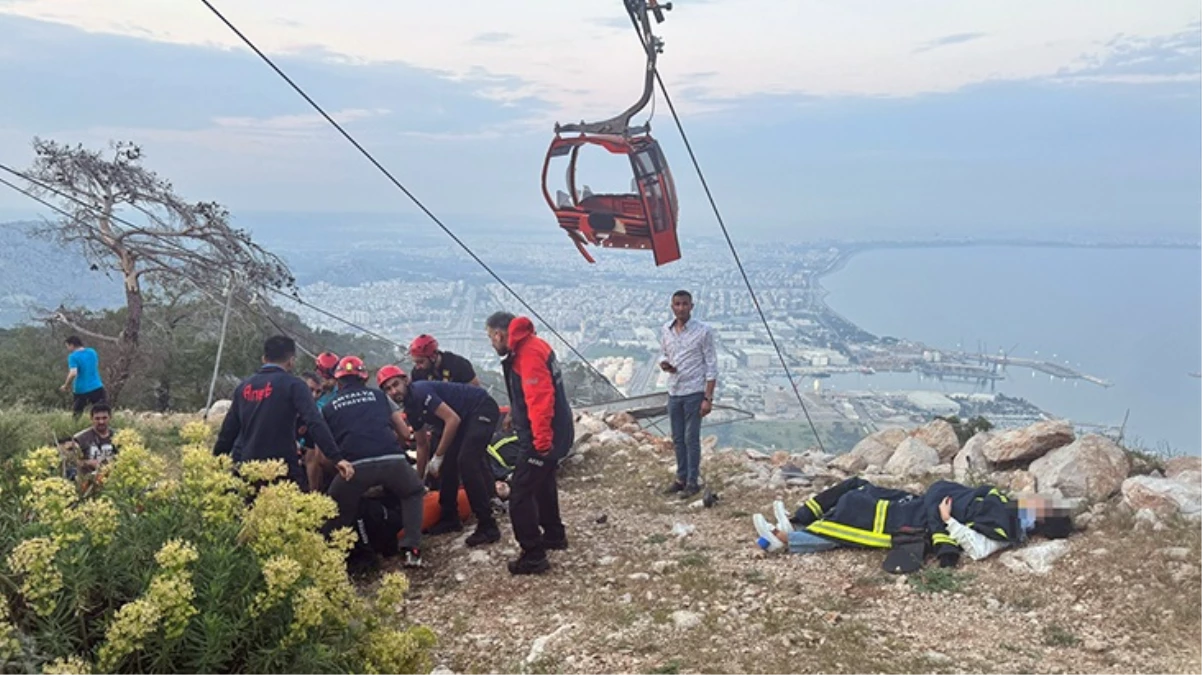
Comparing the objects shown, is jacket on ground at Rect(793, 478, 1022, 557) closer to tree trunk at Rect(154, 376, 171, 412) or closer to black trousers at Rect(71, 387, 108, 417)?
black trousers at Rect(71, 387, 108, 417)

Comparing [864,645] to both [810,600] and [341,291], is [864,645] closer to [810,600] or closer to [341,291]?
[810,600]

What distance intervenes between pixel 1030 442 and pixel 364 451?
550 centimetres

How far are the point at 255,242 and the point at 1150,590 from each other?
1444 cm

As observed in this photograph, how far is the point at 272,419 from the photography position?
15.7ft

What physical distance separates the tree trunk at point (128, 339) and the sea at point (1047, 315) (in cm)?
1469

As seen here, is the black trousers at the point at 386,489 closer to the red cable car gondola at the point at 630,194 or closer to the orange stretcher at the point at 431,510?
the orange stretcher at the point at 431,510

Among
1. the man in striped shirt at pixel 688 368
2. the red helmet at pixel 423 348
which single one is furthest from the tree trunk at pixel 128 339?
the man in striped shirt at pixel 688 368

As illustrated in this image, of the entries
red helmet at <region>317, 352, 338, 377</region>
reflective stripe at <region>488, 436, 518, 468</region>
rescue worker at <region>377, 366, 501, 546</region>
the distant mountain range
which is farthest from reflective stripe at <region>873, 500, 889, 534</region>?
the distant mountain range

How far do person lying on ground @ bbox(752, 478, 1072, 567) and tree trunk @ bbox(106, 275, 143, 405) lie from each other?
12.4 m

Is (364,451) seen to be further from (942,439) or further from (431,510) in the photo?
(942,439)

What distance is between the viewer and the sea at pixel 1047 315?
21.4 m

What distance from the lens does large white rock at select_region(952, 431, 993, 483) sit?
7.15 m

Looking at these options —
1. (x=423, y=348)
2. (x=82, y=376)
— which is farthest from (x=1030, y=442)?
(x=82, y=376)

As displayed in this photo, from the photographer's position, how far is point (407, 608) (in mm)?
4824
